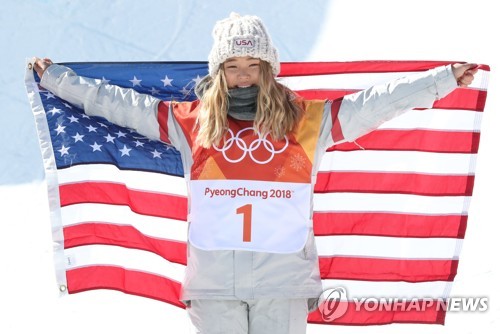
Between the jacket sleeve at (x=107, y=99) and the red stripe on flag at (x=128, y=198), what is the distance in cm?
39

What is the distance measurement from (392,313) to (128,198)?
1231mm

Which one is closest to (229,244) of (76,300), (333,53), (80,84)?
(80,84)

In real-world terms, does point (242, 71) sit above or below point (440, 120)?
above

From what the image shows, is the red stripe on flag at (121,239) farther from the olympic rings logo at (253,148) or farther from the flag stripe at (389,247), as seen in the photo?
the olympic rings logo at (253,148)

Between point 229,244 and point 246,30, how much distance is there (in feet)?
2.50

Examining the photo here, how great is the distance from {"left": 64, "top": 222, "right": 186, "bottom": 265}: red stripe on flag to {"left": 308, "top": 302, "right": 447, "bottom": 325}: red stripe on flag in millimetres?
639

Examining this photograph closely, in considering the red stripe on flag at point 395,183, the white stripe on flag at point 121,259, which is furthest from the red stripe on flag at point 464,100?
the white stripe on flag at point 121,259

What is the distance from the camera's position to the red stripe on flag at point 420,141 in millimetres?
4070

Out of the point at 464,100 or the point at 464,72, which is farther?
the point at 464,100

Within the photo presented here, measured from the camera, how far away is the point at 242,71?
350 cm

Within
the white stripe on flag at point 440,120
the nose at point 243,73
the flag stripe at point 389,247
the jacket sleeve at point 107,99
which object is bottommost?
the flag stripe at point 389,247

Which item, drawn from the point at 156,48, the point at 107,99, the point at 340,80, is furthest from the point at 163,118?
the point at 156,48

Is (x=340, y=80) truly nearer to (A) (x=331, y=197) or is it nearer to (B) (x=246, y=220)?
(A) (x=331, y=197)

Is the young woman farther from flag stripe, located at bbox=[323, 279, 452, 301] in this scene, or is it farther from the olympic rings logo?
flag stripe, located at bbox=[323, 279, 452, 301]
